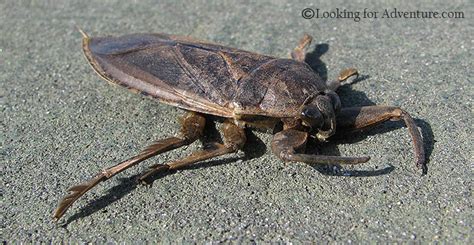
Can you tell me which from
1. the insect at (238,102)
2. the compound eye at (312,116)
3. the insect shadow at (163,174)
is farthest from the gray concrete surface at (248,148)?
the compound eye at (312,116)

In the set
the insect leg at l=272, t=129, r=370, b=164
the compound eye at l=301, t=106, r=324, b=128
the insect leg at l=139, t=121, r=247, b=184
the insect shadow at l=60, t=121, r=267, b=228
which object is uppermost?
the compound eye at l=301, t=106, r=324, b=128

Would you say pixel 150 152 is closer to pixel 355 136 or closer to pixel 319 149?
pixel 319 149

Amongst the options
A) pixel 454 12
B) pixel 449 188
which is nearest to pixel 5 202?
pixel 449 188

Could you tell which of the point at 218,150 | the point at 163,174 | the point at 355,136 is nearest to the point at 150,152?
the point at 163,174

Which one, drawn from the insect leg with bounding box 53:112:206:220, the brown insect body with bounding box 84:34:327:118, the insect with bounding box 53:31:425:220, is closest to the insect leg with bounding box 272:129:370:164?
the insect with bounding box 53:31:425:220

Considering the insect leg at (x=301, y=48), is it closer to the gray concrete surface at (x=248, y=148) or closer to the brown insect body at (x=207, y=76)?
the gray concrete surface at (x=248, y=148)

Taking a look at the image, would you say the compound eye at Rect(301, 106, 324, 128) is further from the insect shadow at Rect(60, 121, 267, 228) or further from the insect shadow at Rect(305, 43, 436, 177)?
the insect shadow at Rect(60, 121, 267, 228)
